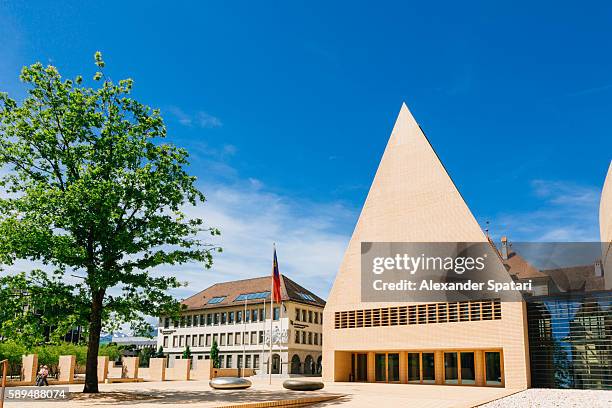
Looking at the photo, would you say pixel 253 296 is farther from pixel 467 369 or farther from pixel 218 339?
pixel 467 369

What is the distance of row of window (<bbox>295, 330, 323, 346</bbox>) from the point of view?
5912 centimetres

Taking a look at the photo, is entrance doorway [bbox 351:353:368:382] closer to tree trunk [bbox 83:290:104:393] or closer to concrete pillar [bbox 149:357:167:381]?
concrete pillar [bbox 149:357:167:381]

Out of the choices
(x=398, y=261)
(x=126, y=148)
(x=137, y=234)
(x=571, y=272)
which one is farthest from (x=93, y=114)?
(x=571, y=272)

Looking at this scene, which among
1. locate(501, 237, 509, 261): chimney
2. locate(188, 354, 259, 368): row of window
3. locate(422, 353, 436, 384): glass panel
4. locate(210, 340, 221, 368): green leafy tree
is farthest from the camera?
locate(188, 354, 259, 368): row of window

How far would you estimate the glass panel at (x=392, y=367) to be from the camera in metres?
33.4

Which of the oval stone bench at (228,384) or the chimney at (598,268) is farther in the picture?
the chimney at (598,268)

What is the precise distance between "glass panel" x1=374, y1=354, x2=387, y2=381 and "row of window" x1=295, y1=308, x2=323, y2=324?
25.7m

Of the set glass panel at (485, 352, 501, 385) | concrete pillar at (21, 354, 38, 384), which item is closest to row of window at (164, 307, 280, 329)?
concrete pillar at (21, 354, 38, 384)

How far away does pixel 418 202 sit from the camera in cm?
3406

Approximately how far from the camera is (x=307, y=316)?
202 feet

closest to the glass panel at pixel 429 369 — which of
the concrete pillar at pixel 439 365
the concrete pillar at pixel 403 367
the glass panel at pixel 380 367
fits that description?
the concrete pillar at pixel 439 365

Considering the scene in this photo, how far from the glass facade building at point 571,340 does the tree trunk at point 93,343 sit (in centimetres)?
2159

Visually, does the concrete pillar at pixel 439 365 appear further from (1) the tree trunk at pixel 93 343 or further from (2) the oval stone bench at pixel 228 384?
(1) the tree trunk at pixel 93 343

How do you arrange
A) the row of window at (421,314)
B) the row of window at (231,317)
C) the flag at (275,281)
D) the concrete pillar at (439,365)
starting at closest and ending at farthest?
the row of window at (421,314), the concrete pillar at (439,365), the flag at (275,281), the row of window at (231,317)
